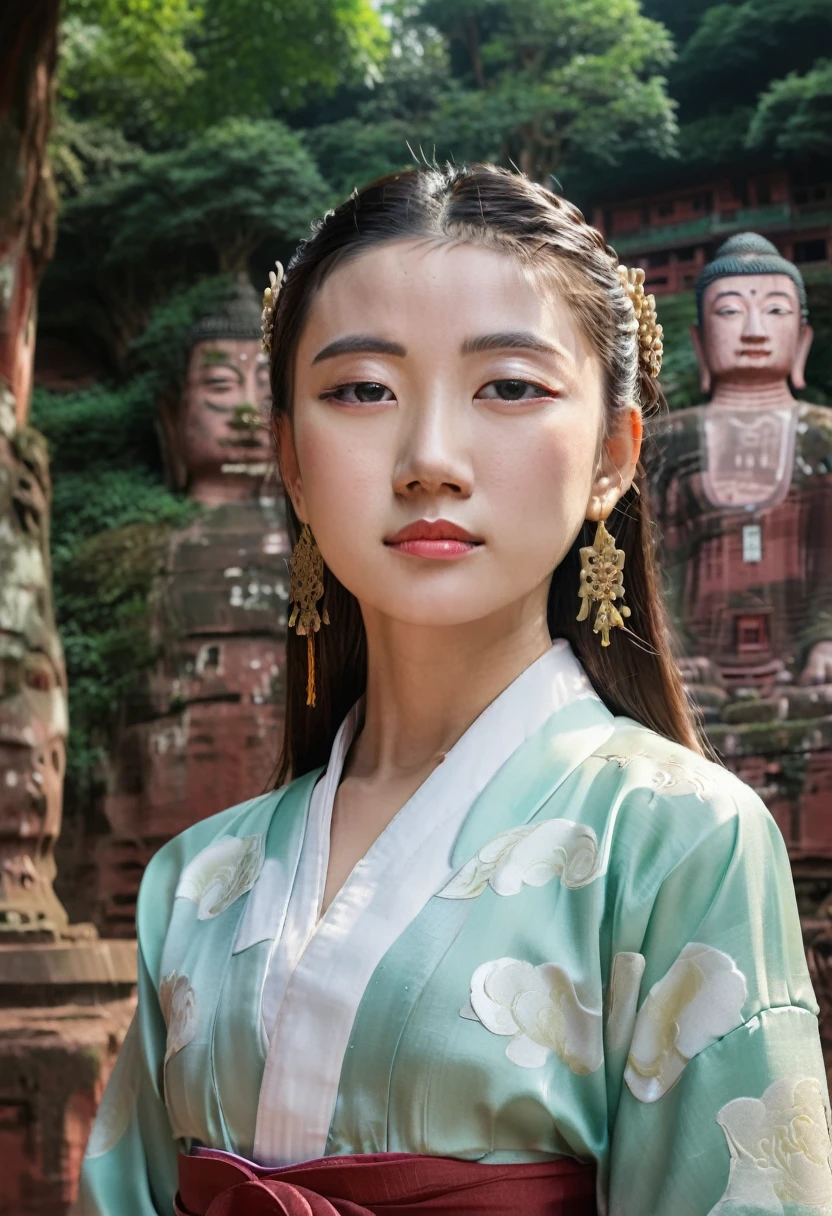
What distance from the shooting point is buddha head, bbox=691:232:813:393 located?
6812mm

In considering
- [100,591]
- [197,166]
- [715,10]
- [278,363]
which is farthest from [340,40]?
[278,363]

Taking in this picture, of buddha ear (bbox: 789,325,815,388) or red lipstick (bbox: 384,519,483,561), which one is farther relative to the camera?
buddha ear (bbox: 789,325,815,388)

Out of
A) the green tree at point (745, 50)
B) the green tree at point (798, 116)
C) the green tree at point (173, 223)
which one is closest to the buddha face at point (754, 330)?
the green tree at point (798, 116)

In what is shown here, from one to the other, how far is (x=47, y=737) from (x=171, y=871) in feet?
12.3

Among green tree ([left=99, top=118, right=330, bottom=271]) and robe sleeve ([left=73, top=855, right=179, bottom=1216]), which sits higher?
green tree ([left=99, top=118, right=330, bottom=271])

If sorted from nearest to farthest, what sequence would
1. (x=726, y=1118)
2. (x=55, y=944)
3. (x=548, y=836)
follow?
(x=726, y=1118) → (x=548, y=836) → (x=55, y=944)

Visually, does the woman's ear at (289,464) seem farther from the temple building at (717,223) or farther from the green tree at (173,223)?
the green tree at (173,223)

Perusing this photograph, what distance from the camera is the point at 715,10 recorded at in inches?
326

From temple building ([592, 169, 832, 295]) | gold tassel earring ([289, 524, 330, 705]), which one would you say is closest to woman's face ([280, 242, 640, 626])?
gold tassel earring ([289, 524, 330, 705])

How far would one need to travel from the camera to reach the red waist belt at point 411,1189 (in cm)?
133

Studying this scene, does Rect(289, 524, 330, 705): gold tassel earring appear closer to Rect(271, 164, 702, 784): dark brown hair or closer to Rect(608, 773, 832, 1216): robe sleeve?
Rect(271, 164, 702, 784): dark brown hair

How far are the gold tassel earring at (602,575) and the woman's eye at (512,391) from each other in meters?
0.23

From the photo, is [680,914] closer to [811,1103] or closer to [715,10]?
[811,1103]

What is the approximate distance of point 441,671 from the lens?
169 centimetres
